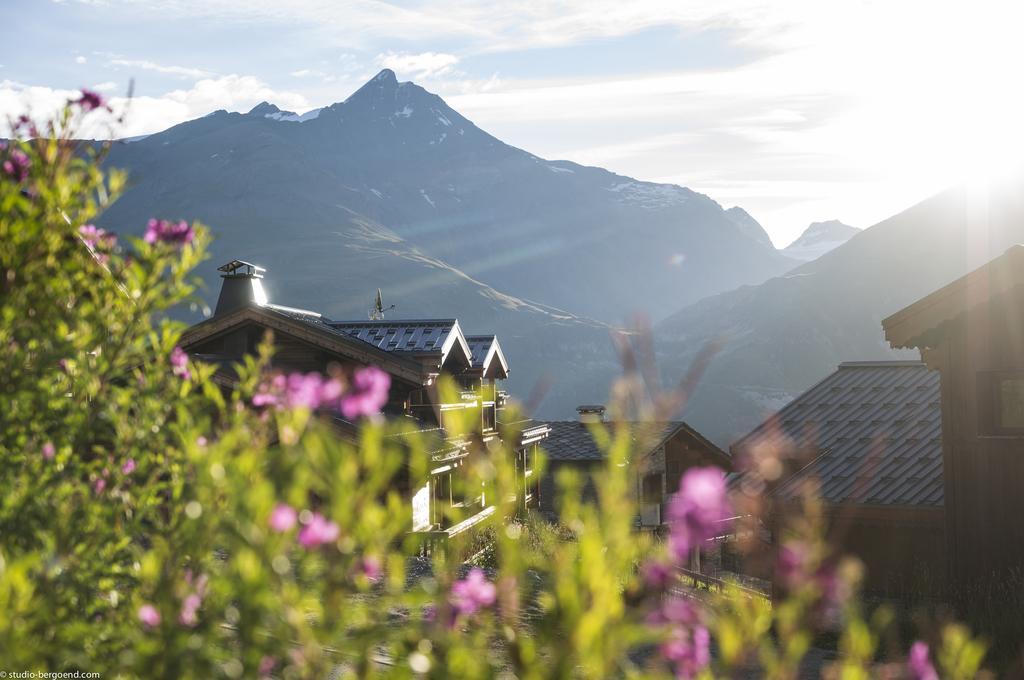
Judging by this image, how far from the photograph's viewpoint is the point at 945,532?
1327cm

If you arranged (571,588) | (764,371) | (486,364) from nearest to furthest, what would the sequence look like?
(571,588) < (486,364) < (764,371)

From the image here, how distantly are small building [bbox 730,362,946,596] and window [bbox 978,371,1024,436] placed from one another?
1.54 metres

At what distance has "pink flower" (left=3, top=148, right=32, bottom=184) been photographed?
4.56 m

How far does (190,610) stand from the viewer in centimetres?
330

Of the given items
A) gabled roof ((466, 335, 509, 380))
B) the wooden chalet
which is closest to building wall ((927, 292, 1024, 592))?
the wooden chalet

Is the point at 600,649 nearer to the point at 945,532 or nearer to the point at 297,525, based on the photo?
the point at 297,525

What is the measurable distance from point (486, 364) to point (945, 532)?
15.0 metres

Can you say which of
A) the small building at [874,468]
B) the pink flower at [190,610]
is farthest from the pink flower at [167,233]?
the small building at [874,468]

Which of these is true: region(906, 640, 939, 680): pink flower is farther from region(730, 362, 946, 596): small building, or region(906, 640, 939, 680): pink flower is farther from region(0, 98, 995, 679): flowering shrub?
region(730, 362, 946, 596): small building

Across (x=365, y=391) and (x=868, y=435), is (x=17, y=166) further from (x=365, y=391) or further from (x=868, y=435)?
(x=868, y=435)

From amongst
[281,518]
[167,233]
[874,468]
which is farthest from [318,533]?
[874,468]

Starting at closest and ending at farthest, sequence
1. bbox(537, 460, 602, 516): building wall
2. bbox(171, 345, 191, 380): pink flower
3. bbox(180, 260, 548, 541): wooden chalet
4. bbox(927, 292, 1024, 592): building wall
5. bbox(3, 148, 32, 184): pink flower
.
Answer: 1. bbox(3, 148, 32, 184): pink flower
2. bbox(171, 345, 191, 380): pink flower
3. bbox(927, 292, 1024, 592): building wall
4. bbox(180, 260, 548, 541): wooden chalet
5. bbox(537, 460, 602, 516): building wall

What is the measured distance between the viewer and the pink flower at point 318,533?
2584 millimetres

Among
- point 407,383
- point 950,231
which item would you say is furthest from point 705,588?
point 950,231
